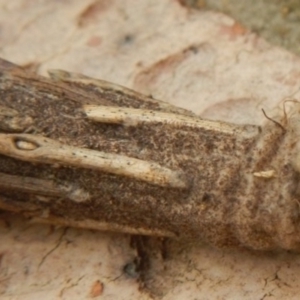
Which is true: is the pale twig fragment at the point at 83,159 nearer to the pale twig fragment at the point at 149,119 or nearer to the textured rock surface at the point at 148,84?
the pale twig fragment at the point at 149,119

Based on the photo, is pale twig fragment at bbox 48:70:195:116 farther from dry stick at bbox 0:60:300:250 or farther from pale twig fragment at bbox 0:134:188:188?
pale twig fragment at bbox 0:134:188:188

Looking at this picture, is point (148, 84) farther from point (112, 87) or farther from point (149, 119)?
point (149, 119)

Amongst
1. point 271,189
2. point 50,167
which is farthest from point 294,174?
point 50,167

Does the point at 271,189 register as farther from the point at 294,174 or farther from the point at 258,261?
the point at 258,261

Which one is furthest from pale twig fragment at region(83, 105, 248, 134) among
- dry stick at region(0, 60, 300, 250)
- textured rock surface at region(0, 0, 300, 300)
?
textured rock surface at region(0, 0, 300, 300)

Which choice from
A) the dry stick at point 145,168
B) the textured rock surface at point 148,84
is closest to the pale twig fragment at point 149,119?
the dry stick at point 145,168

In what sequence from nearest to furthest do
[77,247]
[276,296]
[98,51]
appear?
[276,296]
[77,247]
[98,51]
